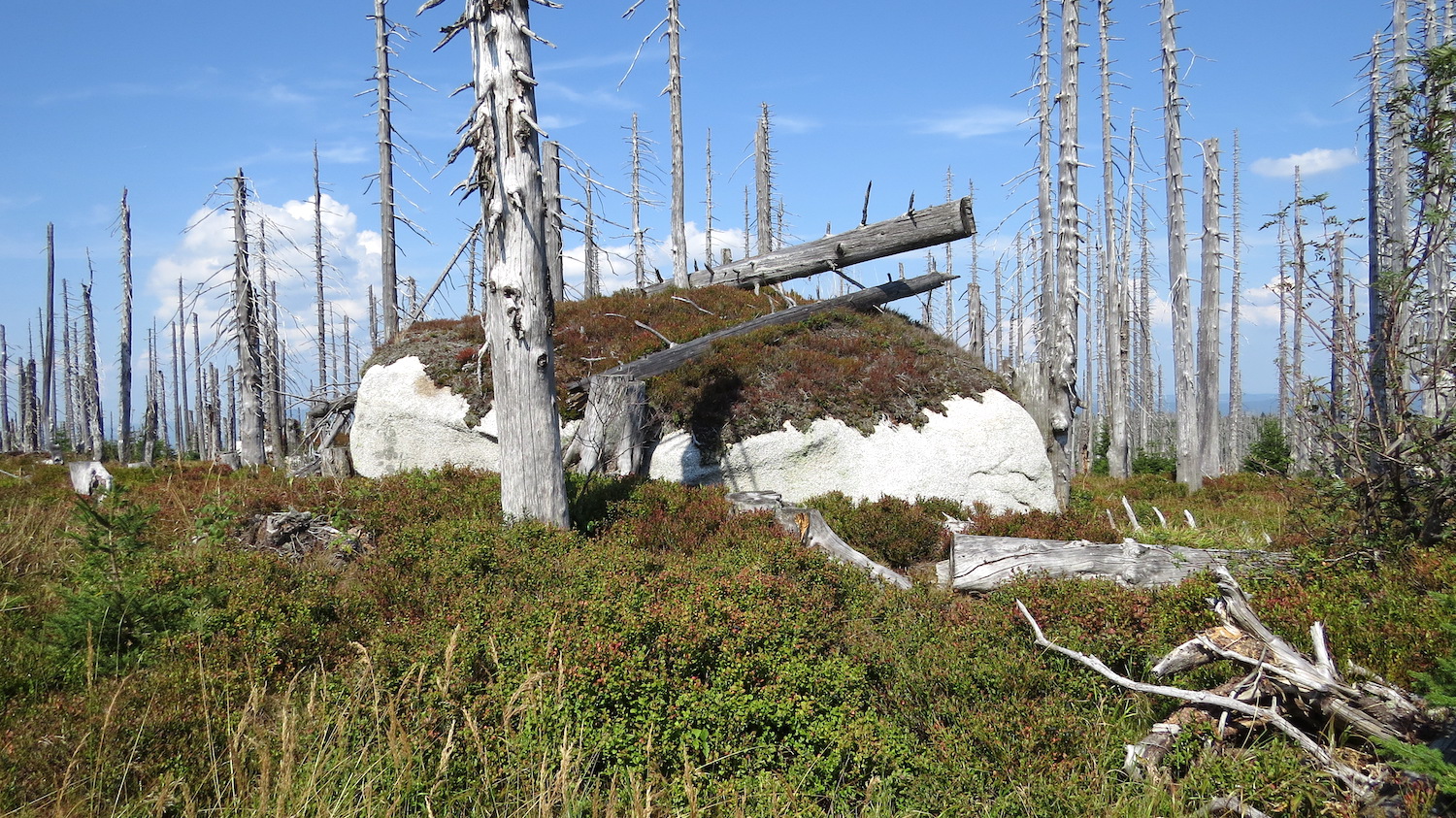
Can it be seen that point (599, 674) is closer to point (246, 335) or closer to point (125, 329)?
point (246, 335)

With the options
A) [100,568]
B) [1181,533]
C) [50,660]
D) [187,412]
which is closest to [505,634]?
[50,660]

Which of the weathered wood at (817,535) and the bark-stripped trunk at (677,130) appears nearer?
the weathered wood at (817,535)

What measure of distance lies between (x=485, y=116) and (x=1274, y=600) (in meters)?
8.11

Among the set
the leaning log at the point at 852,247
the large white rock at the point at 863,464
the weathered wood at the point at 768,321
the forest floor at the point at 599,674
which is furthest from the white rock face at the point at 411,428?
the leaning log at the point at 852,247

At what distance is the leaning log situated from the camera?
13102 mm

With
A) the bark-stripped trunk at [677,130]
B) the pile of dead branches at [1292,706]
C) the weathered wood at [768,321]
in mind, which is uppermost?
the bark-stripped trunk at [677,130]

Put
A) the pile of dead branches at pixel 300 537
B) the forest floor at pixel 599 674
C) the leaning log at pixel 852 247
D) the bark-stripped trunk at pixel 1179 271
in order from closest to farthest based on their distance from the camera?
the forest floor at pixel 599 674 < the pile of dead branches at pixel 300 537 < the leaning log at pixel 852 247 < the bark-stripped trunk at pixel 1179 271

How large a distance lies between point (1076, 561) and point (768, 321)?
23.8 ft

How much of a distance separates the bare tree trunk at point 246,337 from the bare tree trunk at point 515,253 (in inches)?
341

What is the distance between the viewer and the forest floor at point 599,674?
345 centimetres

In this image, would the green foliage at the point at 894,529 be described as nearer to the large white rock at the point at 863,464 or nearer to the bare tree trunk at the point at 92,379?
the large white rock at the point at 863,464

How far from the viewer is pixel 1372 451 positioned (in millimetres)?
5281

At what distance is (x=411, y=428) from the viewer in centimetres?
1195

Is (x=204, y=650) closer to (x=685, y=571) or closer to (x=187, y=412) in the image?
(x=685, y=571)
